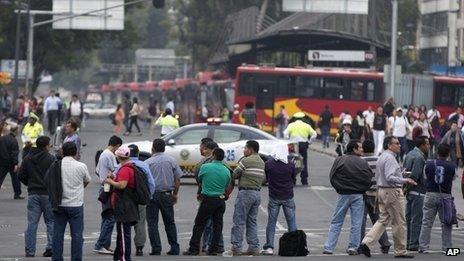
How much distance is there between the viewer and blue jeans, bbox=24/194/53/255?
21656 millimetres

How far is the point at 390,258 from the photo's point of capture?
868 inches

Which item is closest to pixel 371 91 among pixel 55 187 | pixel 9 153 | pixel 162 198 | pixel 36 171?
pixel 9 153

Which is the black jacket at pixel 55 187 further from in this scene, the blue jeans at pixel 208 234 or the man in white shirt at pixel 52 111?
the man in white shirt at pixel 52 111

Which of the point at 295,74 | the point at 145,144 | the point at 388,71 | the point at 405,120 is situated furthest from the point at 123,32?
the point at 145,144

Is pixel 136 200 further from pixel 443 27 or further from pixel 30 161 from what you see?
pixel 443 27

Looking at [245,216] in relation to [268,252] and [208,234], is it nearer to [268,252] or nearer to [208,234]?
[268,252]

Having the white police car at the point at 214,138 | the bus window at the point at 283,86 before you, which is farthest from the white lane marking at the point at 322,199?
the bus window at the point at 283,86

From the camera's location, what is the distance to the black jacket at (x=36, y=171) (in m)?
21.8

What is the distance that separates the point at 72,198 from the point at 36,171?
222 cm

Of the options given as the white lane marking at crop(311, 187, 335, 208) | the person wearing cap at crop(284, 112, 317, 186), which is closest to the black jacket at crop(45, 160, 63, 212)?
the white lane marking at crop(311, 187, 335, 208)

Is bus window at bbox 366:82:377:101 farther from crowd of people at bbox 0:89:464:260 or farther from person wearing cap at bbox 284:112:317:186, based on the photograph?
crowd of people at bbox 0:89:464:260

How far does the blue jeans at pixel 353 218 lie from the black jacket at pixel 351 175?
0.35 ft

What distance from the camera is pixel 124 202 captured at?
66.0 ft

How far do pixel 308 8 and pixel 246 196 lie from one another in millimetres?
44987
